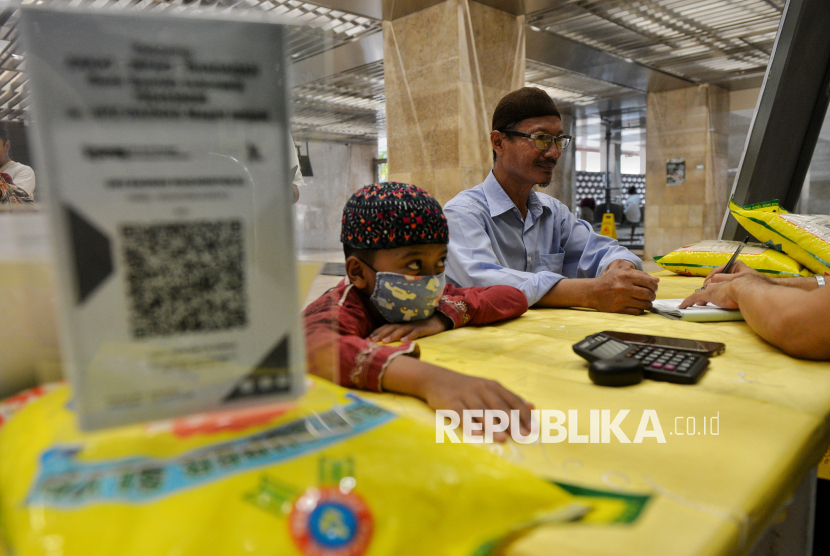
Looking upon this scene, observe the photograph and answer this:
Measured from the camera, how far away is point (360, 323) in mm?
850

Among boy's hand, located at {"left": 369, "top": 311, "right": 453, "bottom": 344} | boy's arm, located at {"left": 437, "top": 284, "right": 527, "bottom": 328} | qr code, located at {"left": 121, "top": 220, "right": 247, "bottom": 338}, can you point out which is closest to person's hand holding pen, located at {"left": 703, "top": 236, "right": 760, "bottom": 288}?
boy's arm, located at {"left": 437, "top": 284, "right": 527, "bottom": 328}

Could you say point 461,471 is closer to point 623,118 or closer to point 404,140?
point 404,140

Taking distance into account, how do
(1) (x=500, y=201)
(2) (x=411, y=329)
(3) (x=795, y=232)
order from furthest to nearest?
(1) (x=500, y=201) → (3) (x=795, y=232) → (2) (x=411, y=329)

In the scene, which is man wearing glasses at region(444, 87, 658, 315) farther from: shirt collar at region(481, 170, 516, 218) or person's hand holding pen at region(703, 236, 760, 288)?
person's hand holding pen at region(703, 236, 760, 288)

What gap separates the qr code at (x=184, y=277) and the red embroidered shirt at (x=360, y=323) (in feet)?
0.18

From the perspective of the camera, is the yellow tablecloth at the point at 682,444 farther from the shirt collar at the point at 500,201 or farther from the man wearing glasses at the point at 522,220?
the shirt collar at the point at 500,201

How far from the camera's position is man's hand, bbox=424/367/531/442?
19.0 inches

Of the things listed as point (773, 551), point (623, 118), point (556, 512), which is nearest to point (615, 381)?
point (773, 551)

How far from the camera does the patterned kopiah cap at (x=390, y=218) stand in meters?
0.84

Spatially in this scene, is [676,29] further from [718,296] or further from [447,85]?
[718,296]

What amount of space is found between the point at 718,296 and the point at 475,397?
2.85 feet

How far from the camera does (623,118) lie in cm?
817

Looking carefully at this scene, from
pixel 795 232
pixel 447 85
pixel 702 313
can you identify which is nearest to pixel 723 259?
pixel 795 232

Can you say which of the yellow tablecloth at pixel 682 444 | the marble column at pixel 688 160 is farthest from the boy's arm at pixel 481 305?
the marble column at pixel 688 160
